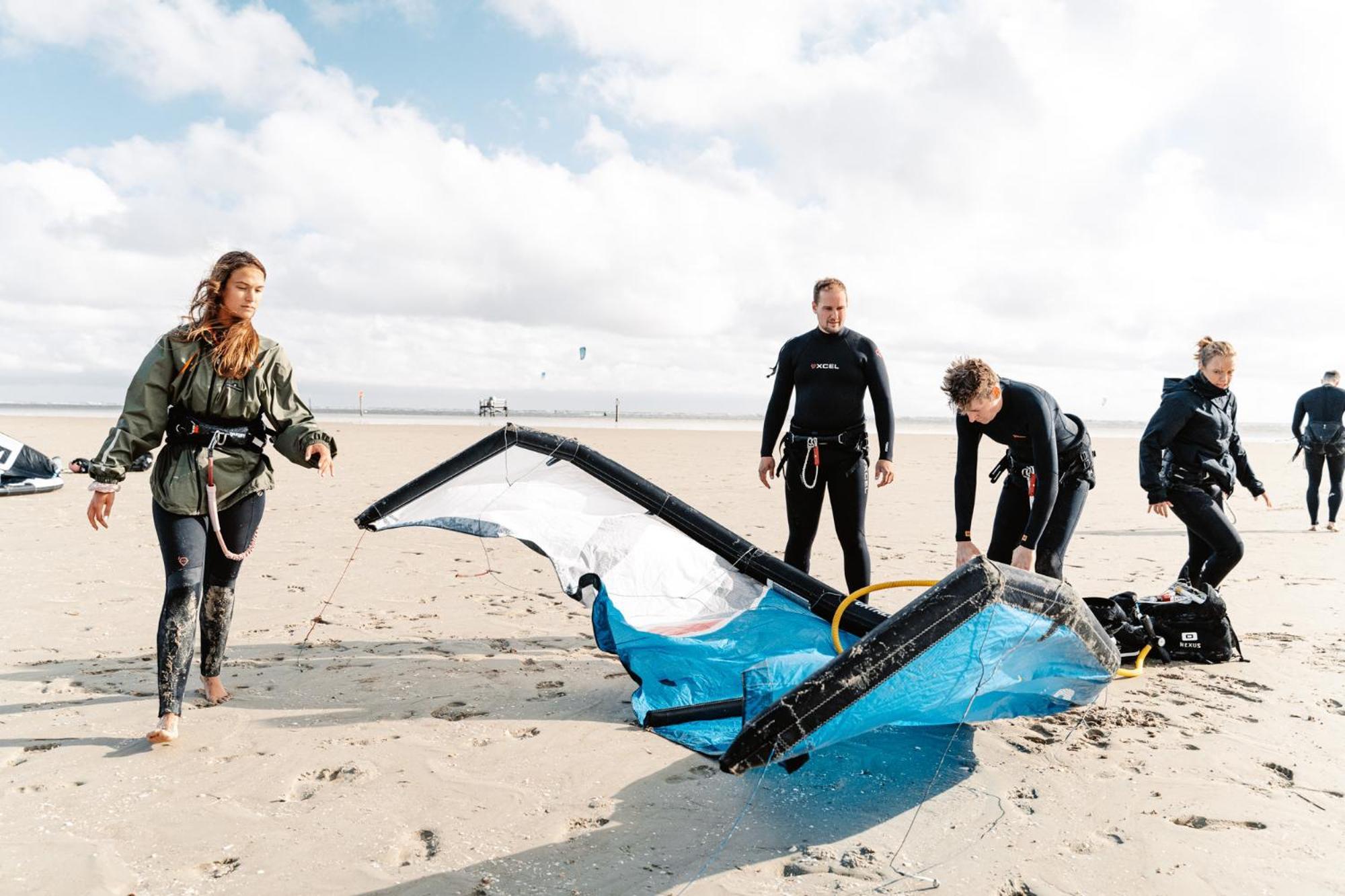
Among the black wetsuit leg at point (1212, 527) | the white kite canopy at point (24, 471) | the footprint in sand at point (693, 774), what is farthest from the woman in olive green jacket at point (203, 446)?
the white kite canopy at point (24, 471)

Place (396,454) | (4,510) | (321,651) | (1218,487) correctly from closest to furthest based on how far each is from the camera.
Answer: (321,651), (1218,487), (4,510), (396,454)

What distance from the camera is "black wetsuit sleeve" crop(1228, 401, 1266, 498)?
5.26 m

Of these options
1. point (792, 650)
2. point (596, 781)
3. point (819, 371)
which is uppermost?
point (819, 371)

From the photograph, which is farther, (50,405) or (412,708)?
(50,405)

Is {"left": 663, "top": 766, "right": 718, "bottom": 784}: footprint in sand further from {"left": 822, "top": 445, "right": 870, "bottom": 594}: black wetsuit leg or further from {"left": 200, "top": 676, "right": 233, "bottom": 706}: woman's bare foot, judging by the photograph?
{"left": 200, "top": 676, "right": 233, "bottom": 706}: woman's bare foot

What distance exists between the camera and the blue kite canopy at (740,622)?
2.27 metres

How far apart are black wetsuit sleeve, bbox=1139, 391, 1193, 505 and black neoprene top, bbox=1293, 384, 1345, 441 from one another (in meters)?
→ 5.88

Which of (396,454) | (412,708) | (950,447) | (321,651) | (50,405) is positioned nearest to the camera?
(412,708)

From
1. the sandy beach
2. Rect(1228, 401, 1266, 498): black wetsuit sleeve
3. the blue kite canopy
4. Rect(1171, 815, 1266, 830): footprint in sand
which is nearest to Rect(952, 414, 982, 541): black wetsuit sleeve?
the blue kite canopy

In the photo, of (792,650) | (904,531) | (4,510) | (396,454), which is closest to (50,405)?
(396,454)

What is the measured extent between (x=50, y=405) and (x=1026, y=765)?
53.3 meters

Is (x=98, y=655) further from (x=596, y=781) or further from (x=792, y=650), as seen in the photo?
(x=792, y=650)

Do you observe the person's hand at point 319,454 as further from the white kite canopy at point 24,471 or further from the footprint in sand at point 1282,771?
the white kite canopy at point 24,471

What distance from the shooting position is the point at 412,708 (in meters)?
3.73
